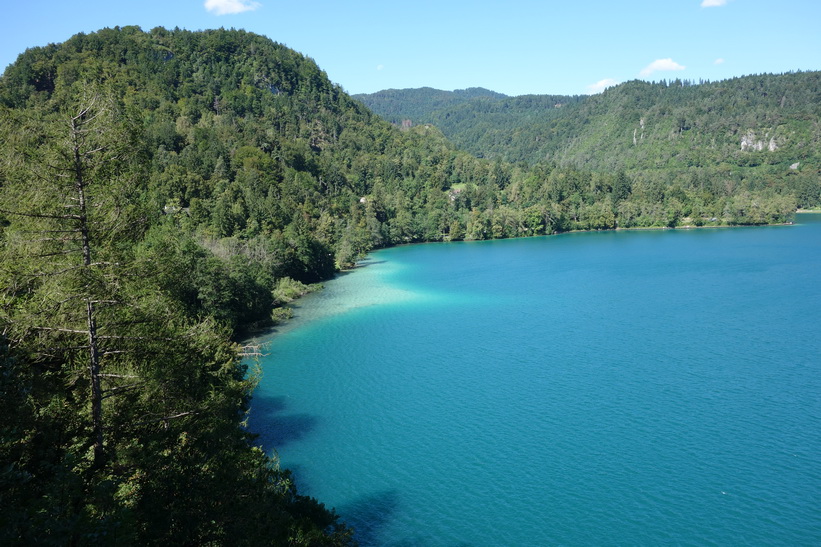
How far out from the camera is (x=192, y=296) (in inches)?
1425

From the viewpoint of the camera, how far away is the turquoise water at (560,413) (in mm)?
18672

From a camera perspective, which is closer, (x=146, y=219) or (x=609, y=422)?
(x=146, y=219)

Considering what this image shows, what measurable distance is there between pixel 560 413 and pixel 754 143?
649 feet

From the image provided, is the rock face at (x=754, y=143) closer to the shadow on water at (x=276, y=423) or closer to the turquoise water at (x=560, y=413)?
the turquoise water at (x=560, y=413)

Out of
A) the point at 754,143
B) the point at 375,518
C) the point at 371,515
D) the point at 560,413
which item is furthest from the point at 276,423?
the point at 754,143

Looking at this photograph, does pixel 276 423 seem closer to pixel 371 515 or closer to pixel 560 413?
pixel 371 515

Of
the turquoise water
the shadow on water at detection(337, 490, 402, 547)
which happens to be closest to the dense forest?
the shadow on water at detection(337, 490, 402, 547)

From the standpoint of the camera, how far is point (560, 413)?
26.5 m

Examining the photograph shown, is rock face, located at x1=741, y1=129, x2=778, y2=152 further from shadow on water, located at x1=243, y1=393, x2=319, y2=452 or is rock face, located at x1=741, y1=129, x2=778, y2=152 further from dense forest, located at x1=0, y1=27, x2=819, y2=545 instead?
shadow on water, located at x1=243, y1=393, x2=319, y2=452

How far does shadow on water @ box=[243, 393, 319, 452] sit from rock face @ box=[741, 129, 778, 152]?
202 meters

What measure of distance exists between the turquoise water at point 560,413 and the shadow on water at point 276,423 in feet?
0.40

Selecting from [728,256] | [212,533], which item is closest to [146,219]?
[212,533]

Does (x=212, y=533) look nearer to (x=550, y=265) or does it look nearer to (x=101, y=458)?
(x=101, y=458)

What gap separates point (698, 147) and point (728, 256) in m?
137
